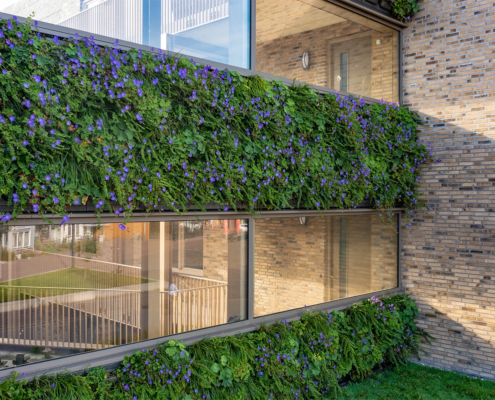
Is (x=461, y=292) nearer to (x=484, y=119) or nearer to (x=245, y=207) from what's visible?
(x=484, y=119)

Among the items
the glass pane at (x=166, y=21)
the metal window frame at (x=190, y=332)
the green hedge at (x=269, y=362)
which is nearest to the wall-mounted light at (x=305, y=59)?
the glass pane at (x=166, y=21)

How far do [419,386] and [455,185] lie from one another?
282 centimetres

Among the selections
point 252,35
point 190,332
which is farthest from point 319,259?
point 252,35

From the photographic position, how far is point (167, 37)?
4.52 metres

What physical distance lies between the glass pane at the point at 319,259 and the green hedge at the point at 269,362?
27cm

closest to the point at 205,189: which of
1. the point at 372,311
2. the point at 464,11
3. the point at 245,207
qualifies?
the point at 245,207

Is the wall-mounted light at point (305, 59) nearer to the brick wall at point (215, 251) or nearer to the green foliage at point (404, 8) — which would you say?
the green foliage at point (404, 8)

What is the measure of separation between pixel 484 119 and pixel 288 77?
297cm

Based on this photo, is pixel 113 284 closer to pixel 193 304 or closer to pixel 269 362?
pixel 193 304

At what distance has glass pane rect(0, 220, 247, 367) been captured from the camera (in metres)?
3.69

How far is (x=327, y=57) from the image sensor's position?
629 centimetres

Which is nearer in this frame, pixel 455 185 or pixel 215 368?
pixel 215 368

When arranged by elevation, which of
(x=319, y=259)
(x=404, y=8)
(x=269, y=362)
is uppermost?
(x=404, y=8)

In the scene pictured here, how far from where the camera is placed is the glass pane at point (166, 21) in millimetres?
3869
